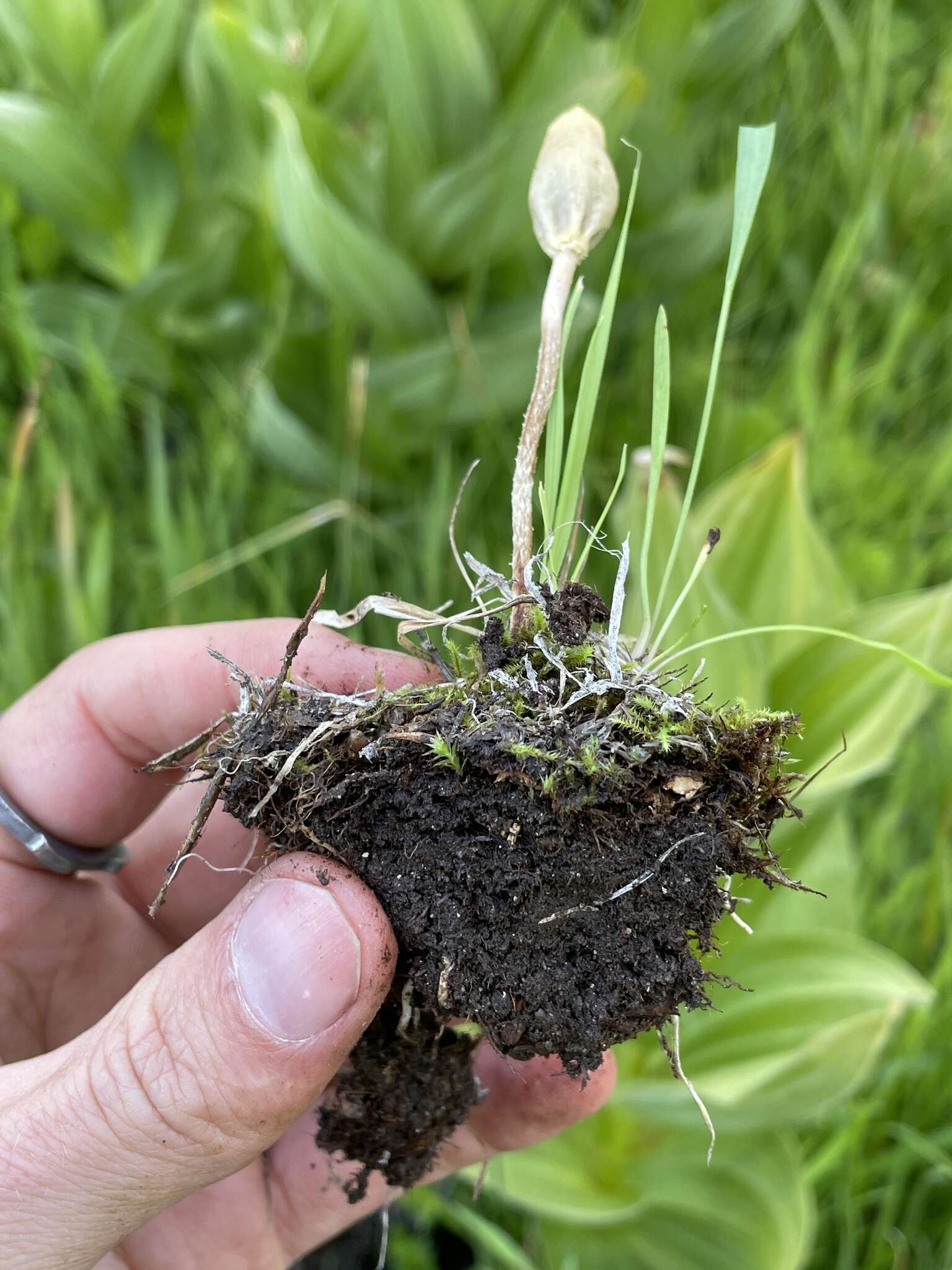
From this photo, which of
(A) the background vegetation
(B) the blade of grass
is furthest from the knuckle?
(B) the blade of grass

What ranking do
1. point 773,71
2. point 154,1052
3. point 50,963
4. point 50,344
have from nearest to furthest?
point 154,1052
point 50,963
point 50,344
point 773,71

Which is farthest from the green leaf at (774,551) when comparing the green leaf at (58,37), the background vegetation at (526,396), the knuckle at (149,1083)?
the green leaf at (58,37)

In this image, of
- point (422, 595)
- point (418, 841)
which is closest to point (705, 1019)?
point (418, 841)

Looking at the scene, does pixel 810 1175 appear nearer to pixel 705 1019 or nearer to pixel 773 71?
pixel 705 1019

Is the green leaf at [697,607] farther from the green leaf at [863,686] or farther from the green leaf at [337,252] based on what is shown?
the green leaf at [337,252]

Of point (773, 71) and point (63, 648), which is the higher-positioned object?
point (773, 71)
